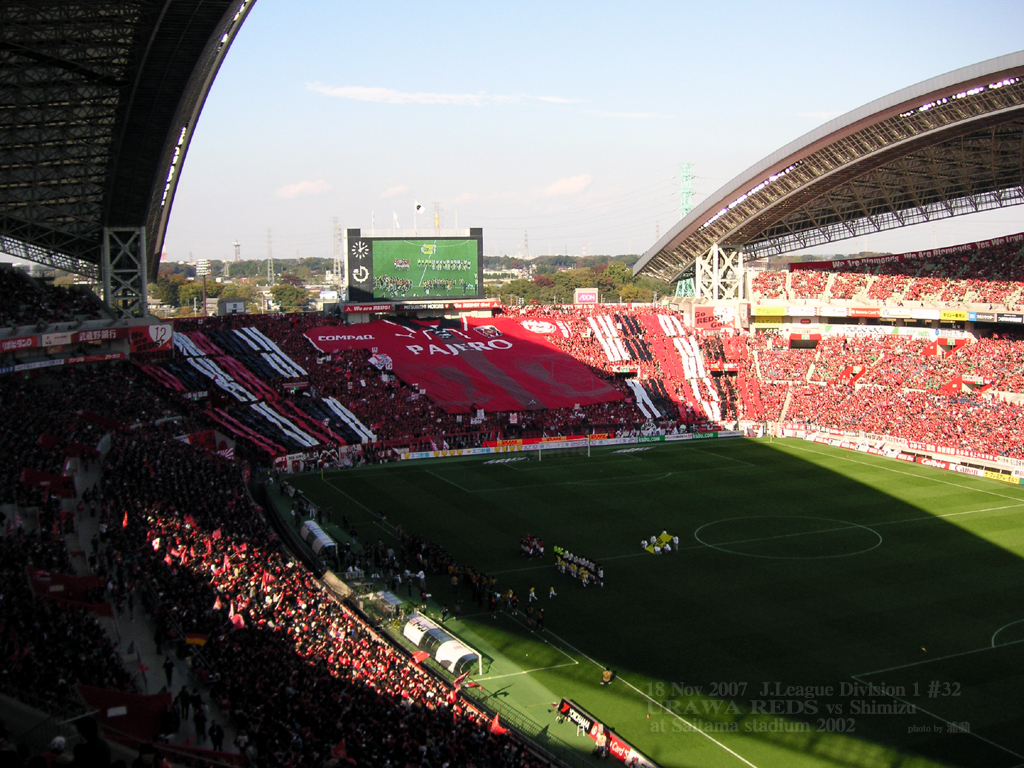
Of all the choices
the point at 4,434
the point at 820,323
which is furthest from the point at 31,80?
the point at 820,323

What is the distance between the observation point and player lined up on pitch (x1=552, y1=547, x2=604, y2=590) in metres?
31.9

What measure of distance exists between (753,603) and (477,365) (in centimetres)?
3748

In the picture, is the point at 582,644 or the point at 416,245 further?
the point at 416,245

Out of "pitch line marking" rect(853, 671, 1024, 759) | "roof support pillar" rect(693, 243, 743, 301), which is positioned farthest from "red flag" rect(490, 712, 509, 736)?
"roof support pillar" rect(693, 243, 743, 301)

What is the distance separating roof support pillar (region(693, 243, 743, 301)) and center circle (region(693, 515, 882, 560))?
3683 cm

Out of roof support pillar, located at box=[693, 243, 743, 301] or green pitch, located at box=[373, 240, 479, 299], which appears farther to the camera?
roof support pillar, located at box=[693, 243, 743, 301]

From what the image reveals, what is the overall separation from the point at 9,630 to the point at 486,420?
4276 centimetres

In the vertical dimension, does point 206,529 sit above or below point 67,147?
below

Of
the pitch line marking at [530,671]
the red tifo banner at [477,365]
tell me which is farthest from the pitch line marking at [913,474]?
the pitch line marking at [530,671]

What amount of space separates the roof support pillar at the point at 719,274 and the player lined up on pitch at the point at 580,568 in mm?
45466

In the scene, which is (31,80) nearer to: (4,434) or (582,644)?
(4,434)

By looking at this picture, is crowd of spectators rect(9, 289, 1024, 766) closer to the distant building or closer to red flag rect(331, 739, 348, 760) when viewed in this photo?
red flag rect(331, 739, 348, 760)

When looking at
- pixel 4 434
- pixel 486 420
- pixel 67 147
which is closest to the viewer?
pixel 4 434

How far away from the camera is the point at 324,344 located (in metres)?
63.6
